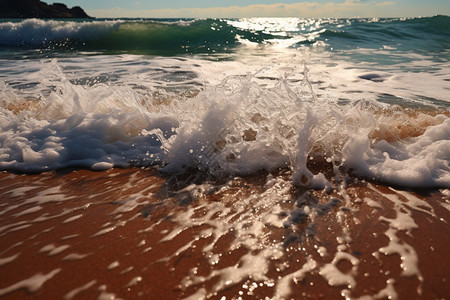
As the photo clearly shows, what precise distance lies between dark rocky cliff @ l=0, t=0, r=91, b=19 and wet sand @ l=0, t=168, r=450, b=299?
233 feet

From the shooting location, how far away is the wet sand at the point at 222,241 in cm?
134

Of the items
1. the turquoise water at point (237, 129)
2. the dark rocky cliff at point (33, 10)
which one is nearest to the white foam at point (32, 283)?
the turquoise water at point (237, 129)

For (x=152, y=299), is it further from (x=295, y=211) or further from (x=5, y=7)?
(x=5, y=7)

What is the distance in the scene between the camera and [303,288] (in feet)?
4.33

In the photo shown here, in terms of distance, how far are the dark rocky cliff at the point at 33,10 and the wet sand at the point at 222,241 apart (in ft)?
233

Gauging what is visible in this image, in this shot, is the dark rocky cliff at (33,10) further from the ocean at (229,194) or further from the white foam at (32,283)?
the white foam at (32,283)

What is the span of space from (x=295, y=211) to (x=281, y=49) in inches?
450

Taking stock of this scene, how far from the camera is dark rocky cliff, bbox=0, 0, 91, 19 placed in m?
56.9

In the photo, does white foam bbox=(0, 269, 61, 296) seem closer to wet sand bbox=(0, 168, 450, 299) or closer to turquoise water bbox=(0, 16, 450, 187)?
wet sand bbox=(0, 168, 450, 299)

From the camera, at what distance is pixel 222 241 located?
1.63 meters

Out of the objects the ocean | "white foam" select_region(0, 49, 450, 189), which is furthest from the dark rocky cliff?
"white foam" select_region(0, 49, 450, 189)

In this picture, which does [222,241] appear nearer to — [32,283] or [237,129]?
[32,283]

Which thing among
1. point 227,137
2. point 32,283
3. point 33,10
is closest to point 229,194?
point 227,137

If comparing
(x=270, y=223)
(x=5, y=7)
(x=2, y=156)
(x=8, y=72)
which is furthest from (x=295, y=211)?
(x=5, y=7)
